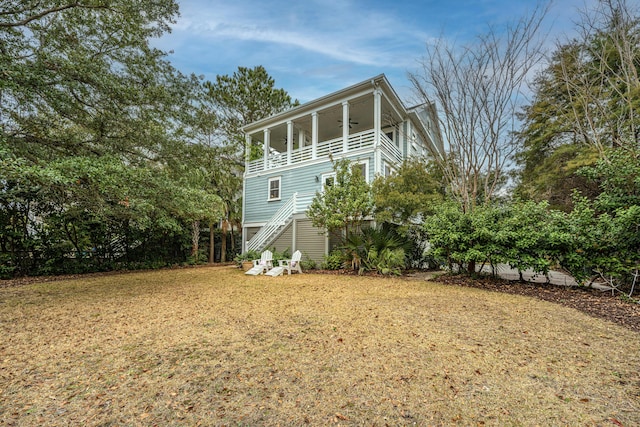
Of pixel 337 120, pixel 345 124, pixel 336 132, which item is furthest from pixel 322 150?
pixel 336 132

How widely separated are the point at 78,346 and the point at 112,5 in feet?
25.4

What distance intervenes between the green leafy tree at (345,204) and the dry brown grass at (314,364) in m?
4.71

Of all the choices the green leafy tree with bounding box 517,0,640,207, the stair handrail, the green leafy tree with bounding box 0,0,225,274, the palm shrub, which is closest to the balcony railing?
the stair handrail

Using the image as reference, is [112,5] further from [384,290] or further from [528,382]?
[528,382]

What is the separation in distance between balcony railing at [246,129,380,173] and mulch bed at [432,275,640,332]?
652 cm

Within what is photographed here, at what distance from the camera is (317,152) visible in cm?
1341

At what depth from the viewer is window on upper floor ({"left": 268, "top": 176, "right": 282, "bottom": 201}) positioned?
1441 cm

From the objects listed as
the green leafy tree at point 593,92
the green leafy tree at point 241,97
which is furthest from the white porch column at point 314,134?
the green leafy tree at point 593,92

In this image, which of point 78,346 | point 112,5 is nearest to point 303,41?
point 112,5

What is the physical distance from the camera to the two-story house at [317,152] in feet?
37.8

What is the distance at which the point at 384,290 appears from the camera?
6.84 metres

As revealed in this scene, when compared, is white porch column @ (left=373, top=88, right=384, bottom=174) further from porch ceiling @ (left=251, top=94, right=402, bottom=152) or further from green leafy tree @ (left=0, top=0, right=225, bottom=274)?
green leafy tree @ (left=0, top=0, right=225, bottom=274)

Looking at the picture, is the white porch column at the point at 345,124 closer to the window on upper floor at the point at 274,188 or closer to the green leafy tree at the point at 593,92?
the window on upper floor at the point at 274,188

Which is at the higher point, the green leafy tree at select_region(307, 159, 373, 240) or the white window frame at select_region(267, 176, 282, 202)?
the white window frame at select_region(267, 176, 282, 202)
